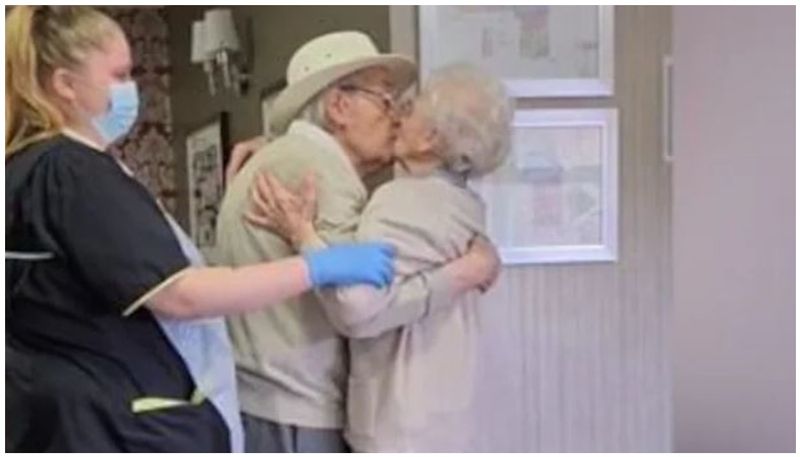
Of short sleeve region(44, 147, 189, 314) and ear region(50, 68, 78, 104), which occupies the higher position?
ear region(50, 68, 78, 104)

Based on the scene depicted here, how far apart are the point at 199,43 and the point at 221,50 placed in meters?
0.03

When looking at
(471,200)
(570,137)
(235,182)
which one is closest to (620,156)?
(570,137)

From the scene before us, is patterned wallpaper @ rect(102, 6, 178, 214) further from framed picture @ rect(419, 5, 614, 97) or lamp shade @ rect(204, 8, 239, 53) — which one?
framed picture @ rect(419, 5, 614, 97)

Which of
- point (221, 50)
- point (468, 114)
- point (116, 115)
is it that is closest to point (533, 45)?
point (468, 114)

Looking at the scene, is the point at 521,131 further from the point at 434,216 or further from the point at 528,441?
the point at 528,441

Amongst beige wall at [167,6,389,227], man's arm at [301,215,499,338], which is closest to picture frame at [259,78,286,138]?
beige wall at [167,6,389,227]

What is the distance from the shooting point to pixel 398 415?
3.66 feet

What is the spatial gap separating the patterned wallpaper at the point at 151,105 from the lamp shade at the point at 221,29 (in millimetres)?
42

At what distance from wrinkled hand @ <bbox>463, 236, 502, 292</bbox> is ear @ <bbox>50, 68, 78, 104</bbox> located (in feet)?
1.36

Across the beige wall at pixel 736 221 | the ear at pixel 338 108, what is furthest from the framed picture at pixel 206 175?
the beige wall at pixel 736 221

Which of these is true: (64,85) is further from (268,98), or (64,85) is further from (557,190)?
(557,190)

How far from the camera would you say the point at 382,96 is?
1.11 m

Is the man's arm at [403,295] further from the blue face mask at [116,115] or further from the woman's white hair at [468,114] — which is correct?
the blue face mask at [116,115]

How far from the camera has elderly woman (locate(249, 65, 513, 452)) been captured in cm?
108
